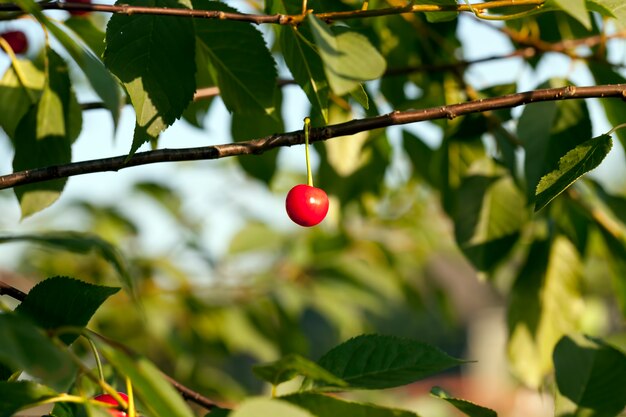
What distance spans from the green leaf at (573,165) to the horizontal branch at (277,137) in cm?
4

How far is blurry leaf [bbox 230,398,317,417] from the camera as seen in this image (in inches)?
19.4

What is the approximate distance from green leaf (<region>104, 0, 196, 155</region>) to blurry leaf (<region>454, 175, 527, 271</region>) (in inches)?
24.0

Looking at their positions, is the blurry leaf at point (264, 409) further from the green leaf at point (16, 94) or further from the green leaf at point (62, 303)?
the green leaf at point (16, 94)

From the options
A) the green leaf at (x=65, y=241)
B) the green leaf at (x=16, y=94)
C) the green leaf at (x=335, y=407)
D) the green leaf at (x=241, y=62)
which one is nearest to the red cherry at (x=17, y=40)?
the green leaf at (x=16, y=94)

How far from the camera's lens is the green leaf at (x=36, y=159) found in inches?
37.8

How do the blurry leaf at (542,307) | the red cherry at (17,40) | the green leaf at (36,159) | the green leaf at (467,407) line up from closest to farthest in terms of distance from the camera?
1. the green leaf at (467,407)
2. the green leaf at (36,159)
3. the red cherry at (17,40)
4. the blurry leaf at (542,307)

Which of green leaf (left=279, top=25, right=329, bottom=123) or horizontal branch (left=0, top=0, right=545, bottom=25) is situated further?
green leaf (left=279, top=25, right=329, bottom=123)

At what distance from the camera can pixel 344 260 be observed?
2438 mm

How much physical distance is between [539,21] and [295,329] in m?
0.97

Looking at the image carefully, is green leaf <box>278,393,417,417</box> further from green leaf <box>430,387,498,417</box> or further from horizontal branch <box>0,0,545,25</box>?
horizontal branch <box>0,0,545,25</box>

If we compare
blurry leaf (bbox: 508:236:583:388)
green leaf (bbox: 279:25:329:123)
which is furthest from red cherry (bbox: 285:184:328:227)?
blurry leaf (bbox: 508:236:583:388)

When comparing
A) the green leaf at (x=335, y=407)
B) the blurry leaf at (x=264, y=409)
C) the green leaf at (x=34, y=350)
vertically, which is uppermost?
the green leaf at (x=34, y=350)

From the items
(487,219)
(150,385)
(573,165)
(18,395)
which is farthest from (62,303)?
(487,219)

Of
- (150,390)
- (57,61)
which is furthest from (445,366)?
(57,61)
